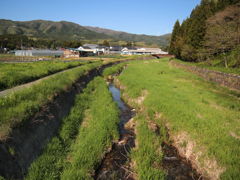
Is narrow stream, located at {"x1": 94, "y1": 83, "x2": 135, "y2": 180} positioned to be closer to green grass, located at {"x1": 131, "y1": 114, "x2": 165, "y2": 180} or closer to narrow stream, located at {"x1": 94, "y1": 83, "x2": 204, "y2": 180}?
narrow stream, located at {"x1": 94, "y1": 83, "x2": 204, "y2": 180}

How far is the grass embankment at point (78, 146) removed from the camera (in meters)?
5.01

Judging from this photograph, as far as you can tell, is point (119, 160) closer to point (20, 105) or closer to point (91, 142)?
point (91, 142)

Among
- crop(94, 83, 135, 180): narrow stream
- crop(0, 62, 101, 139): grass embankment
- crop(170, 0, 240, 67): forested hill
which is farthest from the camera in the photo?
crop(170, 0, 240, 67): forested hill

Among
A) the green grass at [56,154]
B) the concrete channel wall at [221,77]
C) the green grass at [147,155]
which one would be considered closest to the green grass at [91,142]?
the green grass at [56,154]

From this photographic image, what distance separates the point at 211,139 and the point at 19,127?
741 centimetres

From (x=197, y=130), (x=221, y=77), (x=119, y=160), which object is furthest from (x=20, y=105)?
(x=221, y=77)

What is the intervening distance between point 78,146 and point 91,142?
550mm

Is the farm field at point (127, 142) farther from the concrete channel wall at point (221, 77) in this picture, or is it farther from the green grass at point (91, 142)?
the concrete channel wall at point (221, 77)

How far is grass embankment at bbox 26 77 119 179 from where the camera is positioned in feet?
16.4

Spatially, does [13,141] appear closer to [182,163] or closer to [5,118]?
[5,118]

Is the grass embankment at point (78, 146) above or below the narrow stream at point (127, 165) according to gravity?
above

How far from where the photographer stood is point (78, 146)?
21.9ft

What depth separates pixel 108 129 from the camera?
830cm

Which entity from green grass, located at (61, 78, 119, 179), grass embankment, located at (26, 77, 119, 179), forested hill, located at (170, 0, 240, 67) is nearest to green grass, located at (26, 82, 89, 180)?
grass embankment, located at (26, 77, 119, 179)
